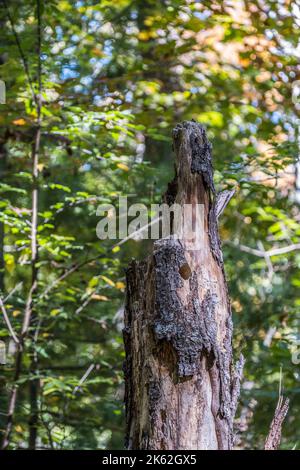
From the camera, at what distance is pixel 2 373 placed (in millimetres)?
4910

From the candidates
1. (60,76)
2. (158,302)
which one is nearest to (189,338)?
(158,302)

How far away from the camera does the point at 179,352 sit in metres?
2.26

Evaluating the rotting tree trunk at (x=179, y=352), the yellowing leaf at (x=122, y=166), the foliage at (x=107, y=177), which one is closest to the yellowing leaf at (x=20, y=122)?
the foliage at (x=107, y=177)

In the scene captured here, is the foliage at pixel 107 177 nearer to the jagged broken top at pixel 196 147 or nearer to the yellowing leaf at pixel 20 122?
the yellowing leaf at pixel 20 122

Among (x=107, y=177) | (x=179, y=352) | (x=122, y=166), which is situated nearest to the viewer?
(x=179, y=352)

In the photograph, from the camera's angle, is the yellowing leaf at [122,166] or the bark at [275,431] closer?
the bark at [275,431]

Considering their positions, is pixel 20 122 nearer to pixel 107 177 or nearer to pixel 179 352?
pixel 107 177

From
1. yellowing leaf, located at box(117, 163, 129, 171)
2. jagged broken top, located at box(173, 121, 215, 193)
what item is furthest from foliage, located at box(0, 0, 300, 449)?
jagged broken top, located at box(173, 121, 215, 193)

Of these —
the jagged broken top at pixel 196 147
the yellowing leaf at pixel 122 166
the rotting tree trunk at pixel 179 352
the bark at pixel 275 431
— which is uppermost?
the yellowing leaf at pixel 122 166

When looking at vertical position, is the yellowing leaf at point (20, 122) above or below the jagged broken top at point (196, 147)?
above

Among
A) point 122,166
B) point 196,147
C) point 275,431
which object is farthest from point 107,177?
point 275,431

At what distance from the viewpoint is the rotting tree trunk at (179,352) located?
2221 mm

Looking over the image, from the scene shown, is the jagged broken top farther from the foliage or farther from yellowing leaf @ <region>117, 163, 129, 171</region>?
yellowing leaf @ <region>117, 163, 129, 171</region>

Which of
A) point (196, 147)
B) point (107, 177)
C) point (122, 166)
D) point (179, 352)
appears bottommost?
point (179, 352)
